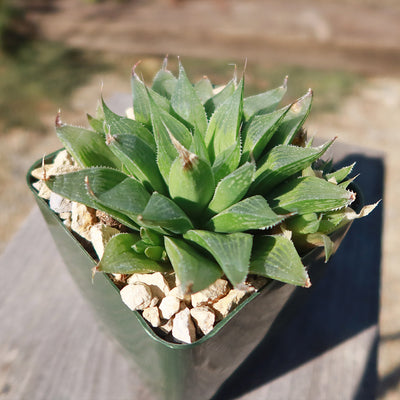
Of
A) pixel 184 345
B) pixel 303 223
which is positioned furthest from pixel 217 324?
pixel 303 223

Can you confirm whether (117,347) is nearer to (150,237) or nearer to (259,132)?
(150,237)

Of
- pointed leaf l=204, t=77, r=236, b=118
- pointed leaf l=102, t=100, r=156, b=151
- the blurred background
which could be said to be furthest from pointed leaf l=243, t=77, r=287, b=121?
the blurred background

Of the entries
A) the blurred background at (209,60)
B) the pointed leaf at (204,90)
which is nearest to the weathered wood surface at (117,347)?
the pointed leaf at (204,90)

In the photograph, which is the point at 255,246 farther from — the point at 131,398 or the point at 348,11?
the point at 348,11

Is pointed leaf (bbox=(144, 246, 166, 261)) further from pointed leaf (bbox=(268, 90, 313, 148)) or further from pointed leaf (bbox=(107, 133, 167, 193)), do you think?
pointed leaf (bbox=(268, 90, 313, 148))

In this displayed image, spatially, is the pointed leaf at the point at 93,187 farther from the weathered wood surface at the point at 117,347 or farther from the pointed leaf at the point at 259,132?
the weathered wood surface at the point at 117,347

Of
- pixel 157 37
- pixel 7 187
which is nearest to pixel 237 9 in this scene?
pixel 157 37
